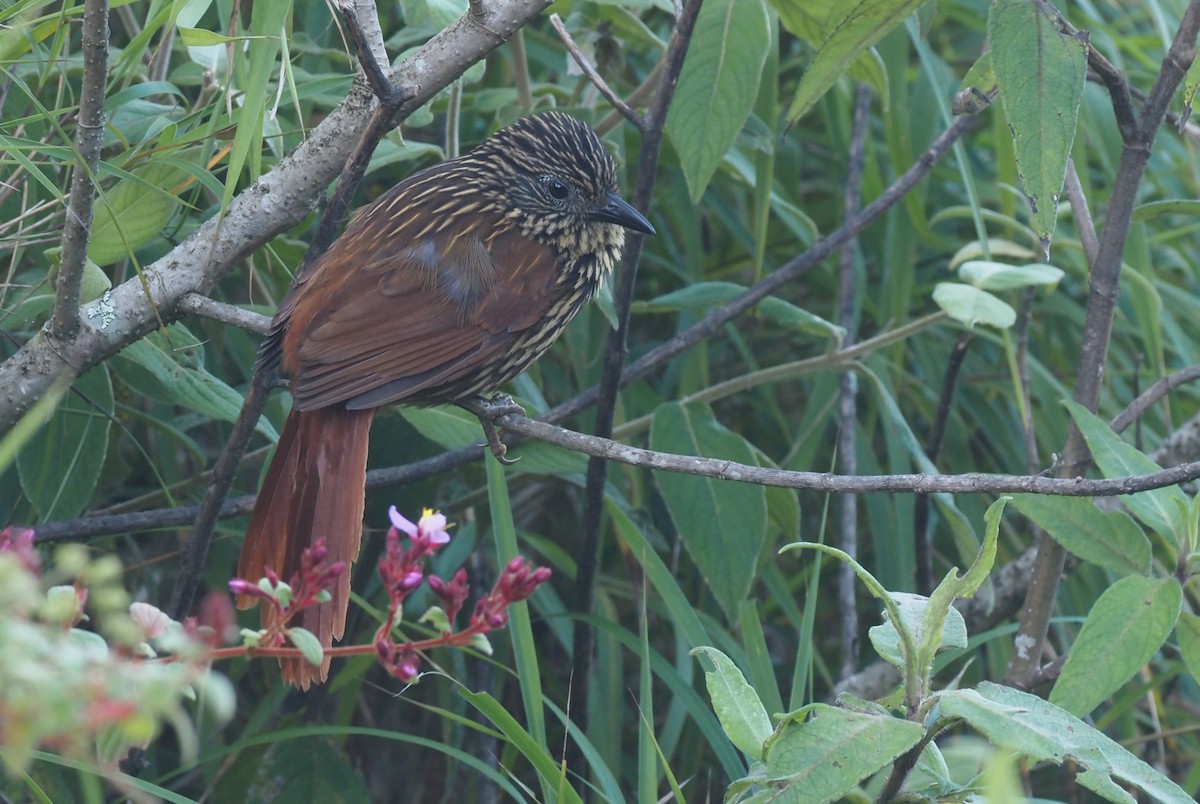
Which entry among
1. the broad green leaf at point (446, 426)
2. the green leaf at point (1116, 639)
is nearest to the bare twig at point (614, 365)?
the broad green leaf at point (446, 426)

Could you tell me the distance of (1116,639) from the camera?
1.72 metres

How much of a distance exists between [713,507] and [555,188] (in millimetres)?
875

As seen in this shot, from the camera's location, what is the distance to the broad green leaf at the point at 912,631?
4.89ft

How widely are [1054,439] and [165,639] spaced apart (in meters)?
2.91

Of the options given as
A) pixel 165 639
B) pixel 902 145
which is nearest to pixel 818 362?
pixel 902 145

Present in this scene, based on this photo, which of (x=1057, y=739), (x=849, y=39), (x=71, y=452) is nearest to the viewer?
(x=1057, y=739)

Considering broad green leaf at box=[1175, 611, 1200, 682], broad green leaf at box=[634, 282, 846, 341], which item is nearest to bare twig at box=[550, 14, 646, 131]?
broad green leaf at box=[634, 282, 846, 341]

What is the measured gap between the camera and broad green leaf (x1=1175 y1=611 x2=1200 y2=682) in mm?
1847

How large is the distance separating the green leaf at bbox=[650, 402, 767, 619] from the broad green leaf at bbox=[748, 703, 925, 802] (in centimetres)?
92

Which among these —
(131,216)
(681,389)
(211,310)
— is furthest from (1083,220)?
(131,216)

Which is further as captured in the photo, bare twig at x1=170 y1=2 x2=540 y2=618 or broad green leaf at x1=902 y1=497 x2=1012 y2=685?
bare twig at x1=170 y1=2 x2=540 y2=618

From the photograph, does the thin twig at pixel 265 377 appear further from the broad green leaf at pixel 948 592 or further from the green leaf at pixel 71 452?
the broad green leaf at pixel 948 592

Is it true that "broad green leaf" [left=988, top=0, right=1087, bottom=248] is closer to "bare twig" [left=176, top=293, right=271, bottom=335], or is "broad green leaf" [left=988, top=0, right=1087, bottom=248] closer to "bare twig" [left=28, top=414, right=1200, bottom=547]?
"bare twig" [left=28, top=414, right=1200, bottom=547]

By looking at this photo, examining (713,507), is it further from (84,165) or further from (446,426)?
(84,165)
